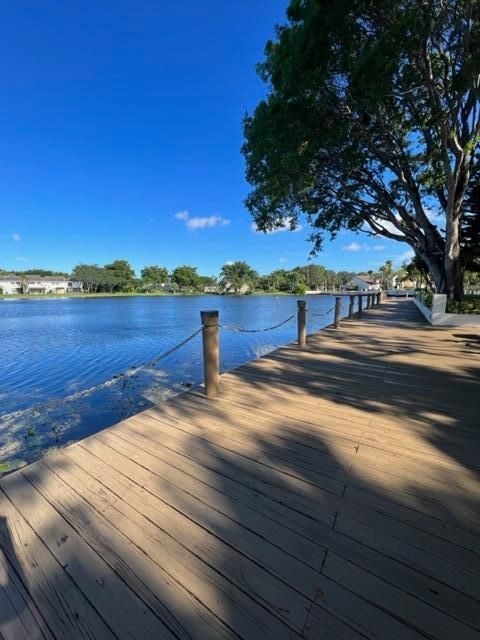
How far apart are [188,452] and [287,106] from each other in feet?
27.6

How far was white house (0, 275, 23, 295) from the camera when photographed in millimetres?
83375

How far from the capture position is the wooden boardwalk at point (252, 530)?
113 cm

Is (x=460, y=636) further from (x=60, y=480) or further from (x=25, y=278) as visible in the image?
(x=25, y=278)

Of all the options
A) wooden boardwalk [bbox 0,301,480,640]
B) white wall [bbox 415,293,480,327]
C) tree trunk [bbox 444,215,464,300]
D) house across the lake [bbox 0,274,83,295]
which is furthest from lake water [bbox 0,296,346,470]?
house across the lake [bbox 0,274,83,295]

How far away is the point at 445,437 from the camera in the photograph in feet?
7.87

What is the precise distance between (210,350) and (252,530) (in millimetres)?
1998

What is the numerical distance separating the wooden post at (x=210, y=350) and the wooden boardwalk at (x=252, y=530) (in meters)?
0.49

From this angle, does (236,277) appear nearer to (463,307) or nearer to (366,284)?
(366,284)

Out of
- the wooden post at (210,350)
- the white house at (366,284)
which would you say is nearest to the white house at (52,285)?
the white house at (366,284)

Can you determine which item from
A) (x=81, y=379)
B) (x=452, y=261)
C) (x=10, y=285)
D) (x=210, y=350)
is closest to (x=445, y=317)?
(x=452, y=261)

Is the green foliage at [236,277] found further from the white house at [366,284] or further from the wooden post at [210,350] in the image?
the wooden post at [210,350]

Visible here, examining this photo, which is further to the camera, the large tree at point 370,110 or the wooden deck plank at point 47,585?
the large tree at point 370,110

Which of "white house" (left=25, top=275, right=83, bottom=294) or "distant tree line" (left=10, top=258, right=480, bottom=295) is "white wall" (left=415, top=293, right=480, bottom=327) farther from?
"white house" (left=25, top=275, right=83, bottom=294)

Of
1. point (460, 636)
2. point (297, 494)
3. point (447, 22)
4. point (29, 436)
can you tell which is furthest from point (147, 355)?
point (447, 22)
